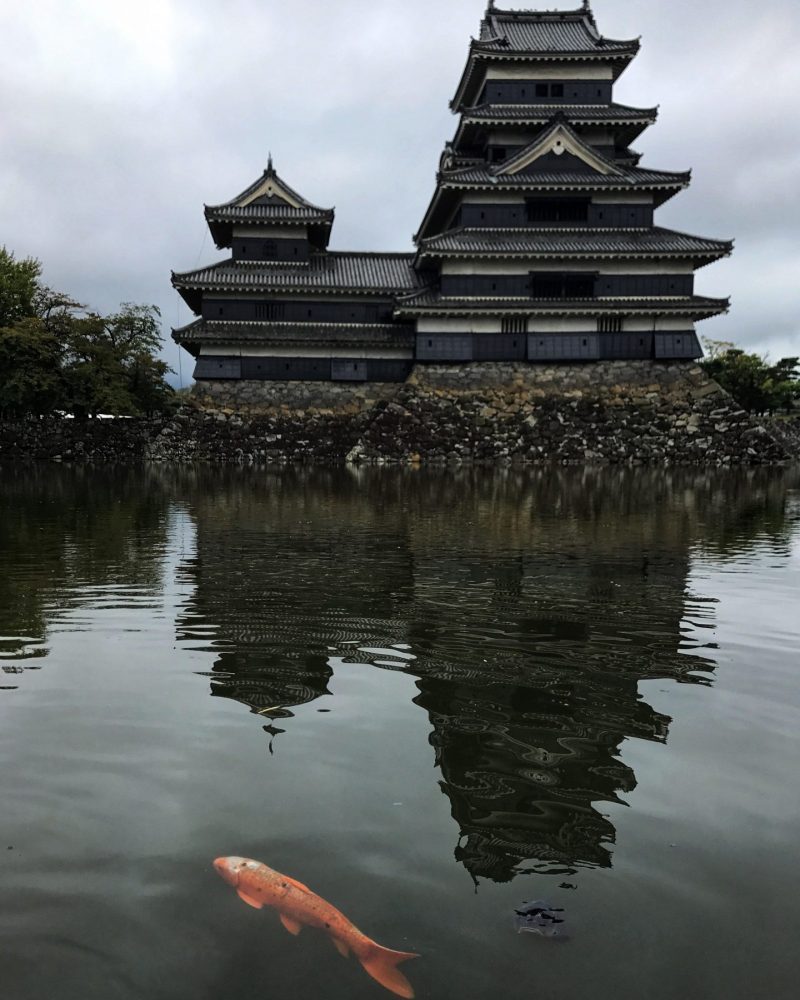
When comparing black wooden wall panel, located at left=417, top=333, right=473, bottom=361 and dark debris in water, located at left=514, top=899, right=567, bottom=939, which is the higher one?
black wooden wall panel, located at left=417, top=333, right=473, bottom=361

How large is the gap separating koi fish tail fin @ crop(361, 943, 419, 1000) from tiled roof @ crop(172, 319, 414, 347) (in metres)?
42.1

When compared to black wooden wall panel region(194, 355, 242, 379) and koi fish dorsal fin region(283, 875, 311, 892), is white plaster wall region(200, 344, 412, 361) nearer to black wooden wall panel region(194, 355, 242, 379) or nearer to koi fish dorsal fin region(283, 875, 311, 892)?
black wooden wall panel region(194, 355, 242, 379)

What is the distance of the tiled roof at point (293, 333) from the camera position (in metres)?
42.8

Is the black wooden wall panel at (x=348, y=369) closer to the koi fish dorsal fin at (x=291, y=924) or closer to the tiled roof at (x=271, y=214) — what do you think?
the tiled roof at (x=271, y=214)

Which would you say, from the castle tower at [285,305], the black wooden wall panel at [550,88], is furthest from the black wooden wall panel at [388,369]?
the black wooden wall panel at [550,88]

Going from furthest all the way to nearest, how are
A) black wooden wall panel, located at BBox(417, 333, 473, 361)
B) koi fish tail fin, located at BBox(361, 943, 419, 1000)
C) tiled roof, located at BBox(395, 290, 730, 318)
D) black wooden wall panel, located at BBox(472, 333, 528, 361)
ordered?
black wooden wall panel, located at BBox(472, 333, 528, 361), black wooden wall panel, located at BBox(417, 333, 473, 361), tiled roof, located at BBox(395, 290, 730, 318), koi fish tail fin, located at BBox(361, 943, 419, 1000)

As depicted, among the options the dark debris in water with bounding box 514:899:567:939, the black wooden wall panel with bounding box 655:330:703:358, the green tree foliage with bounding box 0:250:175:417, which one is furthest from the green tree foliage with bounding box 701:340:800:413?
the dark debris in water with bounding box 514:899:567:939

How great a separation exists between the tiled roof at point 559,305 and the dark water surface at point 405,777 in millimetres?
32643

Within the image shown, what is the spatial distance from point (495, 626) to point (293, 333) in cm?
3806

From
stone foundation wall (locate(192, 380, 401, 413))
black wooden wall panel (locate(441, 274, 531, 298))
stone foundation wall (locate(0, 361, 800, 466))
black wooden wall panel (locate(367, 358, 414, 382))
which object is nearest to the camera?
stone foundation wall (locate(0, 361, 800, 466))

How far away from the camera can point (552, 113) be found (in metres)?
43.1

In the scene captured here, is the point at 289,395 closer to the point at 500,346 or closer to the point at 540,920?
the point at 500,346

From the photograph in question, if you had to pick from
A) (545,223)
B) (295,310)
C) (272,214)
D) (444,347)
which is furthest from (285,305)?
(545,223)

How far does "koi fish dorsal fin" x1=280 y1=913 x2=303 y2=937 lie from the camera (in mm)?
2947
